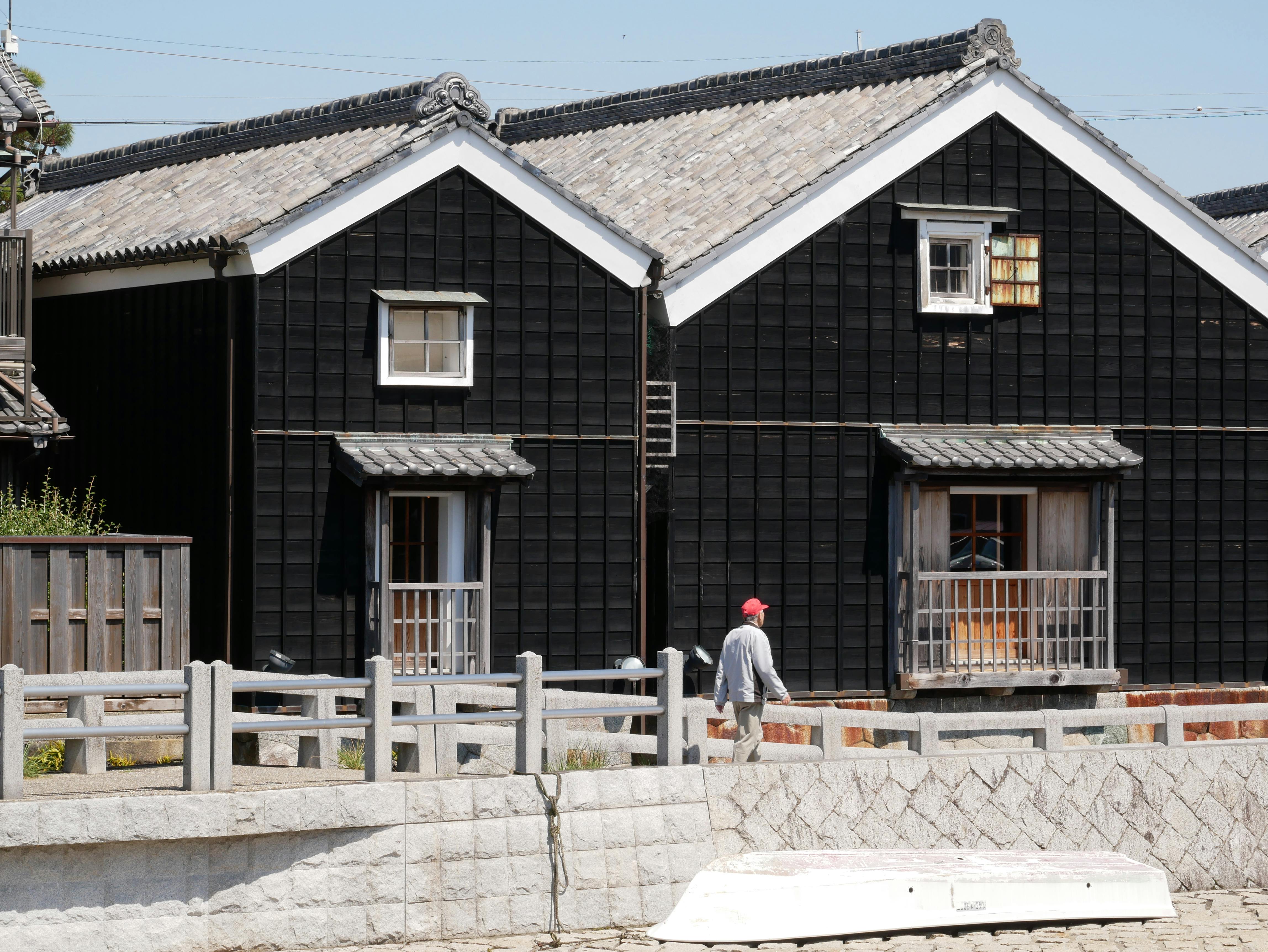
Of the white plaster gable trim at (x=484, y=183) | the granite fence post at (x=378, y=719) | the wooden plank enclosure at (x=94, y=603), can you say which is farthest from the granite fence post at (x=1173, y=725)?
the wooden plank enclosure at (x=94, y=603)

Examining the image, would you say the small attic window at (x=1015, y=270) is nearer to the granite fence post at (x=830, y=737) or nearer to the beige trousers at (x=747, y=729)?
the granite fence post at (x=830, y=737)

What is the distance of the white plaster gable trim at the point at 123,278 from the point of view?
71.0 ft

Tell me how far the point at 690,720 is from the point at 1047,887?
3.59 meters

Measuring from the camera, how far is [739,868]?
1652 cm

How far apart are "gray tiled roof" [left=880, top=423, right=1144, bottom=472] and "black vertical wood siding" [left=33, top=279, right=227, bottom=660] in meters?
8.10

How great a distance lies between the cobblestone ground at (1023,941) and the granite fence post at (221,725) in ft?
5.82

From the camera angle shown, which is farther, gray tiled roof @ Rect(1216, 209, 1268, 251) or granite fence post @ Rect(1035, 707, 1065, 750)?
gray tiled roof @ Rect(1216, 209, 1268, 251)

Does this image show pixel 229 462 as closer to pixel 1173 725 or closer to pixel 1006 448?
pixel 1006 448

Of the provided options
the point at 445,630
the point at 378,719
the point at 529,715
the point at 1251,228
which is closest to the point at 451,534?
the point at 445,630

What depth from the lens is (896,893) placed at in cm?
1662

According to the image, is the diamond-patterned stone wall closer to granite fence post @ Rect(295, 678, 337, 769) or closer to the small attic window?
granite fence post @ Rect(295, 678, 337, 769)

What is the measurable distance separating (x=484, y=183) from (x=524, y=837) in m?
8.70

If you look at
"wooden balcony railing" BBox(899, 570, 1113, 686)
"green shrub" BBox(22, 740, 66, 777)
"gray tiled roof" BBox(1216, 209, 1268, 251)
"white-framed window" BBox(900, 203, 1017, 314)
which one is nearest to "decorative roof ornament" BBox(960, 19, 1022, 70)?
"white-framed window" BBox(900, 203, 1017, 314)

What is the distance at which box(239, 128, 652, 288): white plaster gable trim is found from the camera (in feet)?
68.3
